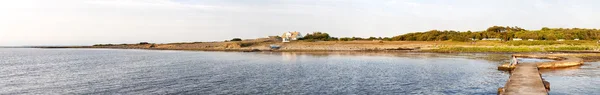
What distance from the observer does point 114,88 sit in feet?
81.7

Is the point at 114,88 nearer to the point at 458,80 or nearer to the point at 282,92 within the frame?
the point at 282,92

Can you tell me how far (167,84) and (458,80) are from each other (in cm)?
1739

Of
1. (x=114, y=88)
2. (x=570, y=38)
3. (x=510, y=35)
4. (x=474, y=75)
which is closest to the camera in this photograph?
(x=114, y=88)

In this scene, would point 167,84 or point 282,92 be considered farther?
point 167,84

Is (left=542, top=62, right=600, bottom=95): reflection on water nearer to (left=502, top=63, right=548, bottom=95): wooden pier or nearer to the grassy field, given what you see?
(left=502, top=63, right=548, bottom=95): wooden pier

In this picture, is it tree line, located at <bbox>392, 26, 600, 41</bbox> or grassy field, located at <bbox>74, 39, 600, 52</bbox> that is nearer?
grassy field, located at <bbox>74, 39, 600, 52</bbox>

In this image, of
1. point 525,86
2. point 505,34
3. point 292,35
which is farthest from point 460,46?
point 292,35

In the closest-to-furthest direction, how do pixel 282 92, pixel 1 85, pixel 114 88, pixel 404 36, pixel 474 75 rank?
1. pixel 282 92
2. pixel 114 88
3. pixel 1 85
4. pixel 474 75
5. pixel 404 36

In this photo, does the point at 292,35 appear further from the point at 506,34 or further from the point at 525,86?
the point at 525,86

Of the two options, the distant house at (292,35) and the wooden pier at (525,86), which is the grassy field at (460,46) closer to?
the distant house at (292,35)

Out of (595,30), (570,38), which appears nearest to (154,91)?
(570,38)

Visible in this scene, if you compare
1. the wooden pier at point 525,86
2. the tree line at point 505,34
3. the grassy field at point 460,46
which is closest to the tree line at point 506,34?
the tree line at point 505,34

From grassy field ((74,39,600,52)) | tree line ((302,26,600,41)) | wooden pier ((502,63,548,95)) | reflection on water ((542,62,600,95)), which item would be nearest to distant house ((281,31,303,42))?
tree line ((302,26,600,41))

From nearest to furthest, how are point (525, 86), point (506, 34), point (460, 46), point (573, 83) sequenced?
point (525, 86) → point (573, 83) → point (460, 46) → point (506, 34)
